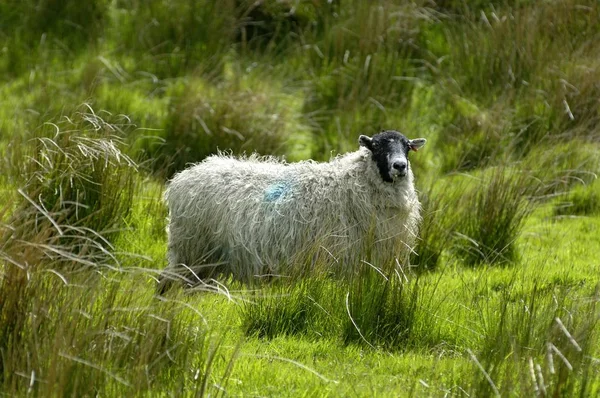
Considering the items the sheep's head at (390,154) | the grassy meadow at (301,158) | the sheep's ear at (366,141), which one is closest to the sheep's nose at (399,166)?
the sheep's head at (390,154)

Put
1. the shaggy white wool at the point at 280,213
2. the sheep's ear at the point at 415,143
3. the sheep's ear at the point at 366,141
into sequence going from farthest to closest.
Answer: the sheep's ear at the point at 415,143
the sheep's ear at the point at 366,141
the shaggy white wool at the point at 280,213

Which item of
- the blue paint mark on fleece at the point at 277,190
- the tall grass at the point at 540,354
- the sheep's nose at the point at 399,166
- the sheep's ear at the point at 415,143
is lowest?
the tall grass at the point at 540,354

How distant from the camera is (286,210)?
595 cm

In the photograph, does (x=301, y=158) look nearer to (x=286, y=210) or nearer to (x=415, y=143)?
(x=415, y=143)

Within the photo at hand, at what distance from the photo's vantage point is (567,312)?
4.29m

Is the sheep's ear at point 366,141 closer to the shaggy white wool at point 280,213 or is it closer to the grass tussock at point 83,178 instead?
the shaggy white wool at point 280,213

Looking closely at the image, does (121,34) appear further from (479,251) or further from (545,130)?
(479,251)

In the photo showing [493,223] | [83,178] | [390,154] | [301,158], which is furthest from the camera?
[301,158]

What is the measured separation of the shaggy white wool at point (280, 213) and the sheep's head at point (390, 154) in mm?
57

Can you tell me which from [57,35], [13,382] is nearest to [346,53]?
[57,35]

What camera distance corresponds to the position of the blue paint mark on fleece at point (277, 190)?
19.7 feet

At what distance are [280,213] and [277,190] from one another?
19cm

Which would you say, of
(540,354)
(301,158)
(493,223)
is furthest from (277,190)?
(301,158)

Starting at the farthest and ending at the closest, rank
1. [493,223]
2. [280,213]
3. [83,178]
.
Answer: [493,223]
[83,178]
[280,213]
